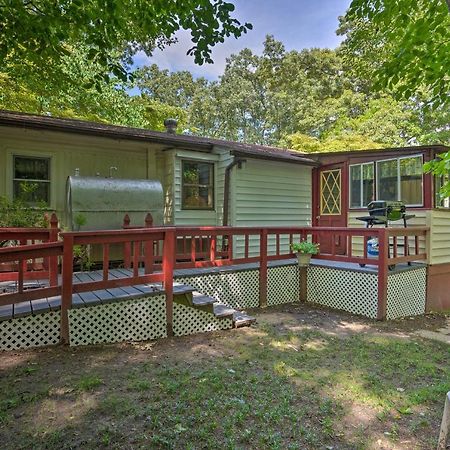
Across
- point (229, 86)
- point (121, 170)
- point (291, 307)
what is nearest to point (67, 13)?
point (121, 170)

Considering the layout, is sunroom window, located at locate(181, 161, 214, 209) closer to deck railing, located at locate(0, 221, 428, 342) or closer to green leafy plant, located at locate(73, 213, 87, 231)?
deck railing, located at locate(0, 221, 428, 342)

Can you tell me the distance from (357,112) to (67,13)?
18.6 m

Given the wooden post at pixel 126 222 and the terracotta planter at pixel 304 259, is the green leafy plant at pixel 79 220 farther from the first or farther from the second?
the terracotta planter at pixel 304 259

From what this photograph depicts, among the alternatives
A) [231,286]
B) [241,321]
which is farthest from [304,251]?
[241,321]

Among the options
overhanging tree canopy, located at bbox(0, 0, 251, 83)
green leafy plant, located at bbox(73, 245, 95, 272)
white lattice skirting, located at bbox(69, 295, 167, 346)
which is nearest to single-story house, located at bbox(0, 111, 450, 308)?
green leafy plant, located at bbox(73, 245, 95, 272)

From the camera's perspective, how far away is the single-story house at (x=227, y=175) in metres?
6.96

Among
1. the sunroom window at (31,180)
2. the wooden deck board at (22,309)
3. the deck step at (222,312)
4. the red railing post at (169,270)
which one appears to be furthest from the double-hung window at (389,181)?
the wooden deck board at (22,309)

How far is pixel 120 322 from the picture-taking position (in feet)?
13.6

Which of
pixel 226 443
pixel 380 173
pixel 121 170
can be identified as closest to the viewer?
pixel 226 443

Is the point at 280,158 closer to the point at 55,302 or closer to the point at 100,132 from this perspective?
the point at 100,132

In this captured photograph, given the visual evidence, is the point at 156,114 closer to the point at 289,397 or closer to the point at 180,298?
the point at 180,298

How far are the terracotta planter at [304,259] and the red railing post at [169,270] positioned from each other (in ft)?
10.4

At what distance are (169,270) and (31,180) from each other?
4.29m

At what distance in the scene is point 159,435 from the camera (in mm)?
2307
